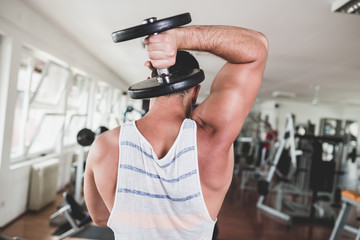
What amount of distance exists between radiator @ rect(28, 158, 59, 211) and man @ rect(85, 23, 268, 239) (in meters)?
3.15

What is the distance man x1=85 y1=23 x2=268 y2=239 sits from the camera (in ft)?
1.85

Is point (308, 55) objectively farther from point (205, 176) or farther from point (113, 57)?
point (205, 176)

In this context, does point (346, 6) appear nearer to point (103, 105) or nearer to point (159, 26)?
point (159, 26)

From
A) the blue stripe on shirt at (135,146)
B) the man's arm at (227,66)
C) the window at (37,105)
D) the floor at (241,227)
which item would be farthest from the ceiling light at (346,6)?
the window at (37,105)

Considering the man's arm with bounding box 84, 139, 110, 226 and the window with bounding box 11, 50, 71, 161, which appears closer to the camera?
the man's arm with bounding box 84, 139, 110, 226

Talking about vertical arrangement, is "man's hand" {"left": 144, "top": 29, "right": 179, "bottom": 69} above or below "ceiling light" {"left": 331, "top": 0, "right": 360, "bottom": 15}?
below

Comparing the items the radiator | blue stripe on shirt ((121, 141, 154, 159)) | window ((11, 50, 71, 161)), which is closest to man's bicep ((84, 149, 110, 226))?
blue stripe on shirt ((121, 141, 154, 159))

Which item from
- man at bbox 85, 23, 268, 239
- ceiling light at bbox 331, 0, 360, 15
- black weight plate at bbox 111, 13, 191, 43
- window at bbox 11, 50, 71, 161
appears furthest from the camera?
window at bbox 11, 50, 71, 161

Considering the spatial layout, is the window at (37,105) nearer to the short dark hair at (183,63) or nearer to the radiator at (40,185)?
the radiator at (40,185)

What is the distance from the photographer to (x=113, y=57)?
4.91 m

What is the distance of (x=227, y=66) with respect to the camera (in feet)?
2.09

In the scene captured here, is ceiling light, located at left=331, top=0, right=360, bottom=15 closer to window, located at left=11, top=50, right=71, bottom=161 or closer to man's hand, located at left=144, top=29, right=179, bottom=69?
man's hand, located at left=144, top=29, right=179, bottom=69

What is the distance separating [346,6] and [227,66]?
197cm

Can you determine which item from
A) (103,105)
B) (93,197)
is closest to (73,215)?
(93,197)
